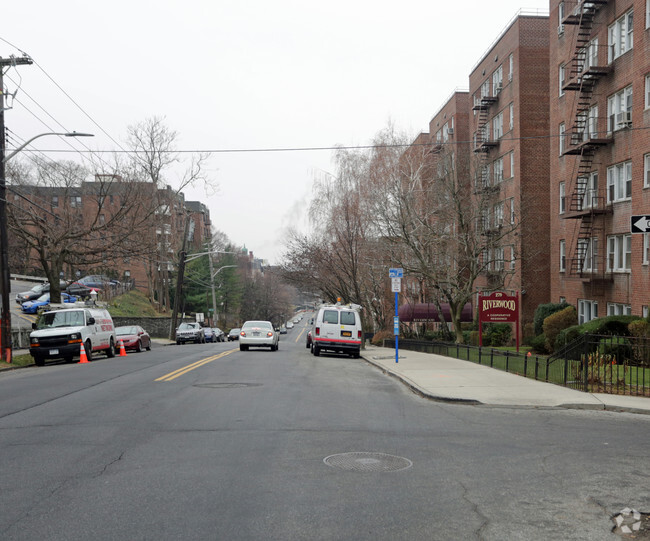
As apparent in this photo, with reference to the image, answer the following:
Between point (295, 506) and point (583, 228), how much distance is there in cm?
2777

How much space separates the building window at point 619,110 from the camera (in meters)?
27.1

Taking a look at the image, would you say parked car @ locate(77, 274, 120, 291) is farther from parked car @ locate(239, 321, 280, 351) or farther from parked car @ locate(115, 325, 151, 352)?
parked car @ locate(239, 321, 280, 351)

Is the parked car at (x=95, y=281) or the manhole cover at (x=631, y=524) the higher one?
the parked car at (x=95, y=281)

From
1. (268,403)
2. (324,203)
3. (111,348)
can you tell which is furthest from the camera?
(324,203)

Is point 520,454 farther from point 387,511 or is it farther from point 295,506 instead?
point 295,506

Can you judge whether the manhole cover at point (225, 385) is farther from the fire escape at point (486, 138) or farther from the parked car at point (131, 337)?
the fire escape at point (486, 138)

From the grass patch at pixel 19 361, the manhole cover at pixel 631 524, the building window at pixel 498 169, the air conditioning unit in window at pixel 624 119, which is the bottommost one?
the grass patch at pixel 19 361

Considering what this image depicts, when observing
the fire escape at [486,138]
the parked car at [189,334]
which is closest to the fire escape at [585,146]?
the fire escape at [486,138]

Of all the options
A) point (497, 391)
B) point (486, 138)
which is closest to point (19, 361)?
point (497, 391)

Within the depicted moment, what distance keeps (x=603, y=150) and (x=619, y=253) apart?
466 cm

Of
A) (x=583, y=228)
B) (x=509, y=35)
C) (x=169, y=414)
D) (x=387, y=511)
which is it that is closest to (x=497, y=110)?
(x=509, y=35)

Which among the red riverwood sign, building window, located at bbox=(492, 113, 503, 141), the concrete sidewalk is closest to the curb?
the concrete sidewalk

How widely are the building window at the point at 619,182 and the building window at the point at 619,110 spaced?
165 cm

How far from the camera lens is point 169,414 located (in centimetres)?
1088
